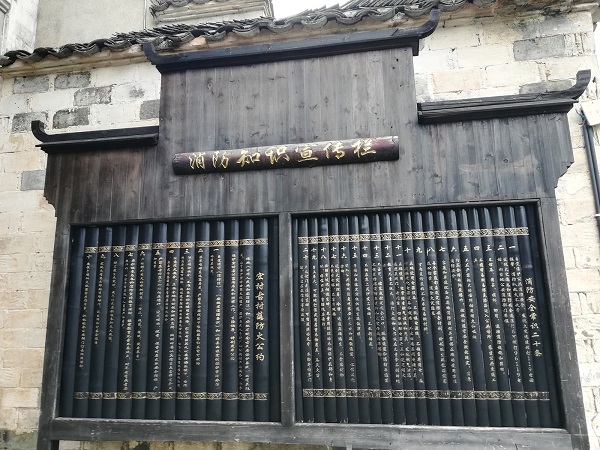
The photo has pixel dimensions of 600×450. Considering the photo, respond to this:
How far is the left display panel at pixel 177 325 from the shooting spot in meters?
3.27

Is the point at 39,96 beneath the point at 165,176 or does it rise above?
above

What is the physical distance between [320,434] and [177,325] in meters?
1.24

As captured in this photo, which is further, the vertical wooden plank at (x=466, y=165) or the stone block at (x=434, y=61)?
the stone block at (x=434, y=61)

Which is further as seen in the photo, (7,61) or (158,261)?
(7,61)

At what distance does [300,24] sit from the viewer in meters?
4.26

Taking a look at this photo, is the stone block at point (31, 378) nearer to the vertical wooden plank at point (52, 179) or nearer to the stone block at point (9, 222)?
the stone block at point (9, 222)

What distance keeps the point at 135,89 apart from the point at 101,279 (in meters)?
2.17

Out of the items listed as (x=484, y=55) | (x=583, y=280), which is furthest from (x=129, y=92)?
(x=583, y=280)

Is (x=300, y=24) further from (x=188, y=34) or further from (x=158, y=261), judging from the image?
(x=158, y=261)

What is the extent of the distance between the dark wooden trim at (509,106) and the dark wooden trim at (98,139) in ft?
6.83

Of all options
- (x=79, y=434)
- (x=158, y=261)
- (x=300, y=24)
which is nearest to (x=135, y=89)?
(x=300, y=24)

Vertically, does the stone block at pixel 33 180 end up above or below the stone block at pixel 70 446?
above

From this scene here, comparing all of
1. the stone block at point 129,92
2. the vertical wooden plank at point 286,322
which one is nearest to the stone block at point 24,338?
the stone block at point 129,92

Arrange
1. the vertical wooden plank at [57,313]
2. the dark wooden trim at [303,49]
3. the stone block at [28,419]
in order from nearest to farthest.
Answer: the vertical wooden plank at [57,313] → the dark wooden trim at [303,49] → the stone block at [28,419]
